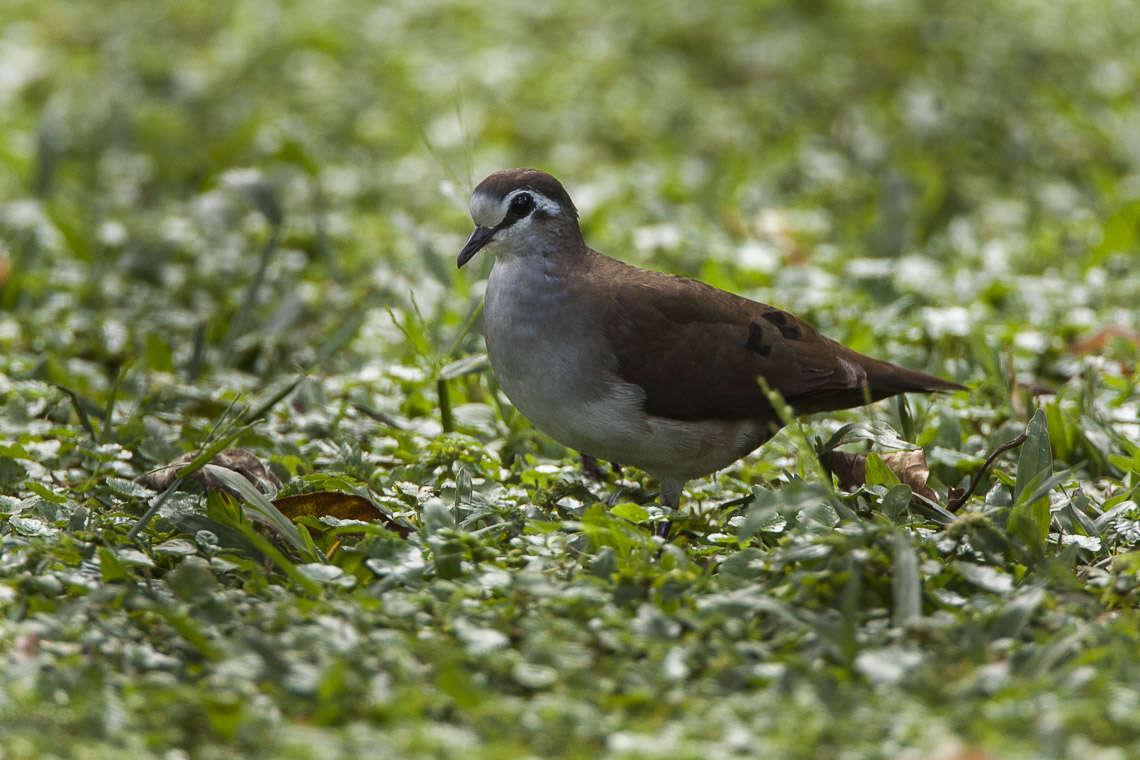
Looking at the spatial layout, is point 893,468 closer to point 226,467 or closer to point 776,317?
point 776,317

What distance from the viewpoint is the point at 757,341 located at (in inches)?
171

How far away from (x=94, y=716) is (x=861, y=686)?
167 cm

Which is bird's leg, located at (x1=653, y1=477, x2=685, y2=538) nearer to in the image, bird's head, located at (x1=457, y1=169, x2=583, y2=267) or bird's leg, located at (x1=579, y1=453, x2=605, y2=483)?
bird's leg, located at (x1=579, y1=453, x2=605, y2=483)

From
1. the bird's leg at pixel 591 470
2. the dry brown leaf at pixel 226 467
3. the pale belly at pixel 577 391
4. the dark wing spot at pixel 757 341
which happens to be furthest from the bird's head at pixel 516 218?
the dry brown leaf at pixel 226 467

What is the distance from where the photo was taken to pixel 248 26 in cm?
934

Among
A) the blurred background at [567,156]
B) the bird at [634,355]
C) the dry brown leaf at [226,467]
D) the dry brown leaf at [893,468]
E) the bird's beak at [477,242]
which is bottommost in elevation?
the dry brown leaf at [226,467]

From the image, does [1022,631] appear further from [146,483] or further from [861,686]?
[146,483]

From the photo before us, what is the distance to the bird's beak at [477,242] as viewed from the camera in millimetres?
4289

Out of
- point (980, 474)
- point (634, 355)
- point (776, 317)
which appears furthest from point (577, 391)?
point (980, 474)

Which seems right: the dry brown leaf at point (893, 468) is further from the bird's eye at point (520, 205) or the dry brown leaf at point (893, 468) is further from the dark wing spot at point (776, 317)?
the bird's eye at point (520, 205)

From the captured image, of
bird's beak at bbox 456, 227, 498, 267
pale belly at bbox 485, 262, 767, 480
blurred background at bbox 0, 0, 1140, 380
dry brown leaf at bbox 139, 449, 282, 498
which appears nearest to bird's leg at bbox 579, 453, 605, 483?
pale belly at bbox 485, 262, 767, 480

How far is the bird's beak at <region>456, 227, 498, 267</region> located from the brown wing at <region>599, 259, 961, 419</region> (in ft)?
1.37

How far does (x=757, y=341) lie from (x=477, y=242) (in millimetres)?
959

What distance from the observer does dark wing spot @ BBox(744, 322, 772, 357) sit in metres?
4.33
